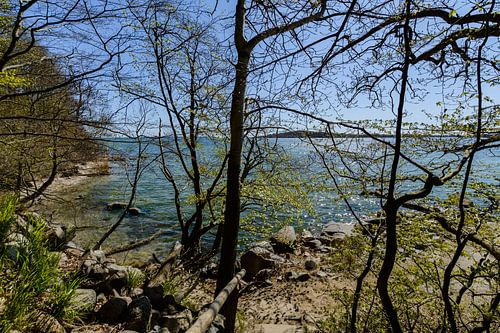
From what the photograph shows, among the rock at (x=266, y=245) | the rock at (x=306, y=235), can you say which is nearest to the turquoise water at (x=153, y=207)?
the rock at (x=266, y=245)

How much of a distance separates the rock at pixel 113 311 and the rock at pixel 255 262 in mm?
4663

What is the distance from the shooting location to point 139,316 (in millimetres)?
3311

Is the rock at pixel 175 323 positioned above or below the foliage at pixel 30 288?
below

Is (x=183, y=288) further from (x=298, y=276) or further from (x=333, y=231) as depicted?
(x=333, y=231)

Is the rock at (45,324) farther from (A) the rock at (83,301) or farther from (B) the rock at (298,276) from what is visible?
(B) the rock at (298,276)

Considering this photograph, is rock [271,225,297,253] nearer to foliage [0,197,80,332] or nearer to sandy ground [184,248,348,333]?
sandy ground [184,248,348,333]

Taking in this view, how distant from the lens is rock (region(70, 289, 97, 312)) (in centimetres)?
305

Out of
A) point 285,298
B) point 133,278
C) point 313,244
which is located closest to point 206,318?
point 133,278

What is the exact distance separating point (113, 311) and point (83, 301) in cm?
35

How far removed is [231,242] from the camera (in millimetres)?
3494

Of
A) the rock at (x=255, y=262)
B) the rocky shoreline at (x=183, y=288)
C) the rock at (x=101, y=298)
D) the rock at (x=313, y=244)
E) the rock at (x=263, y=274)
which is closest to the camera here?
the rocky shoreline at (x=183, y=288)

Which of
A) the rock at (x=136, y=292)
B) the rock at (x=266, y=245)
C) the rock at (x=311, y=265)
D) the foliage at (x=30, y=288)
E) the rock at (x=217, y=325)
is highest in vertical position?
the foliage at (x=30, y=288)

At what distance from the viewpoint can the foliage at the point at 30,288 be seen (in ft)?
7.57

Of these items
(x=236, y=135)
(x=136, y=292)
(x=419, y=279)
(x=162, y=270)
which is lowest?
(x=162, y=270)
